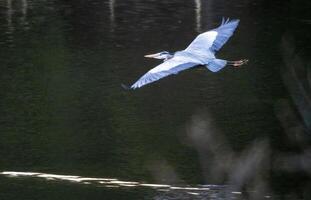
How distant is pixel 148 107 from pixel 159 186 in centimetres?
234

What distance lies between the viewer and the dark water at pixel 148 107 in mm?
6809

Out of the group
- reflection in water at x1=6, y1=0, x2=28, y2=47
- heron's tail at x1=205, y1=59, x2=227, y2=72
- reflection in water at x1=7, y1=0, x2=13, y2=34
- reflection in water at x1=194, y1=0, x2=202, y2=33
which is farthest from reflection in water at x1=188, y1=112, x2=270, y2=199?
reflection in water at x1=7, y1=0, x2=13, y2=34

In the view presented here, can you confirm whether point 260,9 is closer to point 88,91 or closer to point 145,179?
point 88,91

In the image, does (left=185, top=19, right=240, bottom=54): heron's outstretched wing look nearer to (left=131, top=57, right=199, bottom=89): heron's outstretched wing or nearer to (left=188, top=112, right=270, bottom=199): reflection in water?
(left=131, top=57, right=199, bottom=89): heron's outstretched wing

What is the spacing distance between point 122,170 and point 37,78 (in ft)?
11.1

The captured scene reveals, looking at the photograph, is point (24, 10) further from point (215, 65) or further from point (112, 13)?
point (215, 65)

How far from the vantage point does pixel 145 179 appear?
714cm

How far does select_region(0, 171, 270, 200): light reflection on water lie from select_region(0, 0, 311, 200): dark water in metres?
0.02

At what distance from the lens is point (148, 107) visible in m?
9.20

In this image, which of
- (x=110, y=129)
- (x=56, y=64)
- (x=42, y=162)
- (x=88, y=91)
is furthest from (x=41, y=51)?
(x=42, y=162)

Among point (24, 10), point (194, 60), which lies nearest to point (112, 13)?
point (24, 10)

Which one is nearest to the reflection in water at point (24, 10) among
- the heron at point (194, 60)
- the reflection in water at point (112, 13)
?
the reflection in water at point (112, 13)

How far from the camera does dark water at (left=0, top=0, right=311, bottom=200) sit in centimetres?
681

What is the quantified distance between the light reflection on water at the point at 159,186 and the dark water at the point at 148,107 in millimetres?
16
